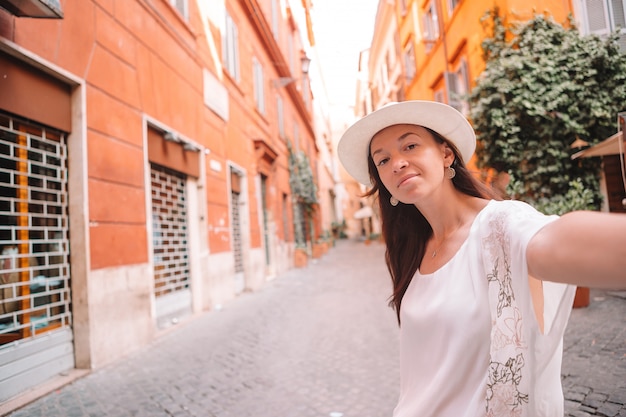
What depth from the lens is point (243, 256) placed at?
10.3 metres

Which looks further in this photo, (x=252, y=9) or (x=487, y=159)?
(x=252, y=9)

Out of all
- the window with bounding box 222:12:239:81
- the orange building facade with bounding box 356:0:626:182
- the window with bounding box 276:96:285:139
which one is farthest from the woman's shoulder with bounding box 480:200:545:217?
the window with bounding box 276:96:285:139

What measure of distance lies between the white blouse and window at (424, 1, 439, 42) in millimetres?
13200

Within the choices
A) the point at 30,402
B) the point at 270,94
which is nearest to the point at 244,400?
the point at 30,402

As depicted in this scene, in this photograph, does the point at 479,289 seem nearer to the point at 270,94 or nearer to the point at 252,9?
the point at 252,9

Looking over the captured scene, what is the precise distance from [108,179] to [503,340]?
4.65 metres

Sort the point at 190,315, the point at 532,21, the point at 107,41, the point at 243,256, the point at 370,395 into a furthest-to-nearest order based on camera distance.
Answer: the point at 243,256
the point at 532,21
the point at 190,315
the point at 107,41
the point at 370,395

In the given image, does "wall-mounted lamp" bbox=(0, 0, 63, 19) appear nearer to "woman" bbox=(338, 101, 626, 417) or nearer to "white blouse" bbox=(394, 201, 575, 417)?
"woman" bbox=(338, 101, 626, 417)

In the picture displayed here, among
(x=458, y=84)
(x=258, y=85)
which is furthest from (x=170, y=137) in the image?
(x=458, y=84)

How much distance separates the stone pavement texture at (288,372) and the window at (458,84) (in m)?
6.27

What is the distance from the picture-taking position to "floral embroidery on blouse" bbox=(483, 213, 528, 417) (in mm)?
1023

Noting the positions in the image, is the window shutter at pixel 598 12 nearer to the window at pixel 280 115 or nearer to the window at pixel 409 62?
the window at pixel 280 115

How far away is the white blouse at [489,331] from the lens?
1.01m

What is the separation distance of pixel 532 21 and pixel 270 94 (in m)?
9.14
